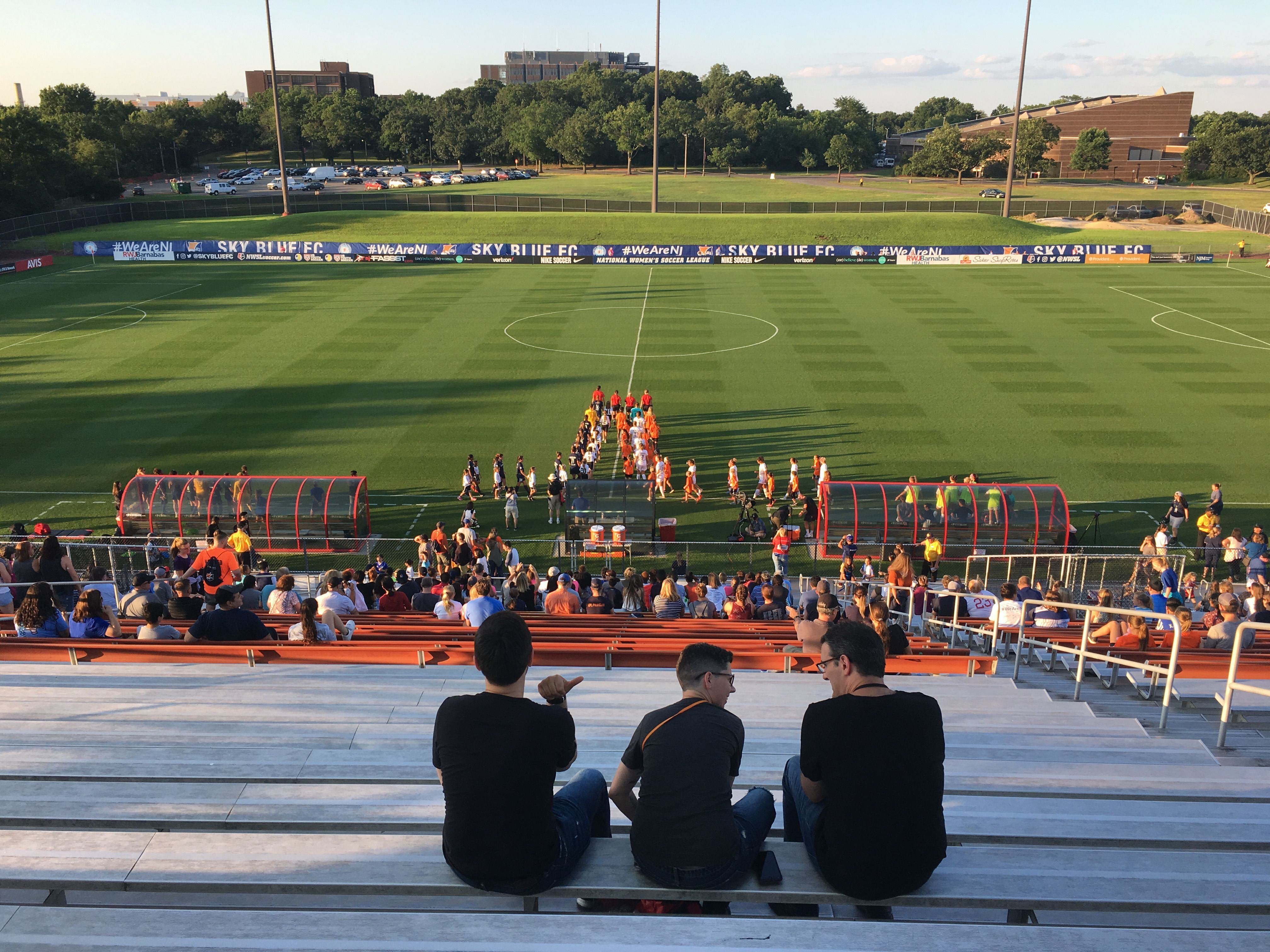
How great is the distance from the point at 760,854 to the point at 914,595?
12402 mm

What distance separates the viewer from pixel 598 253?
69.7 meters

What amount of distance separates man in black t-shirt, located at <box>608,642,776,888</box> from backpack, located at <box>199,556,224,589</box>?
47.1 ft

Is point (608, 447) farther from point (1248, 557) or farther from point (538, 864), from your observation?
point (538, 864)

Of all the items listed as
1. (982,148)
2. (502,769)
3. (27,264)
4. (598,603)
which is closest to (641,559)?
(598,603)

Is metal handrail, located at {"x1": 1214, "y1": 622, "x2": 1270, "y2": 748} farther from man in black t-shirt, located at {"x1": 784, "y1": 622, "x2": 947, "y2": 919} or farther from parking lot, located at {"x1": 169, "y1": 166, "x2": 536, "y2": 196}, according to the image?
parking lot, located at {"x1": 169, "y1": 166, "x2": 536, "y2": 196}

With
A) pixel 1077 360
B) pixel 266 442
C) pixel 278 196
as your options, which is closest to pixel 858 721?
pixel 266 442

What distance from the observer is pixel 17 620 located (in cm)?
1099

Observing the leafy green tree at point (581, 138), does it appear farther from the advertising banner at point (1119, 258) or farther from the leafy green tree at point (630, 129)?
the advertising banner at point (1119, 258)

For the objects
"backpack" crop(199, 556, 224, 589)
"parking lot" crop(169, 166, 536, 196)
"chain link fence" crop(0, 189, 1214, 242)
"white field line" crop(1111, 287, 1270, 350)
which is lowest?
"backpack" crop(199, 556, 224, 589)

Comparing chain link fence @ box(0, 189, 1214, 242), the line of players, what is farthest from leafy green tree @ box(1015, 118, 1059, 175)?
the line of players

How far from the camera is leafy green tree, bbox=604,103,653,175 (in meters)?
131

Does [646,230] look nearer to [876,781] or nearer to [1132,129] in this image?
[876,781]

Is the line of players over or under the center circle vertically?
under

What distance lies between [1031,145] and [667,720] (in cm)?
13487
